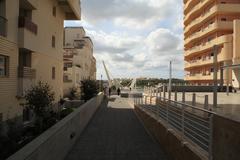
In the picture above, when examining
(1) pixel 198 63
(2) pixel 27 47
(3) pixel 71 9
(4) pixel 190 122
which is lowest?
(4) pixel 190 122

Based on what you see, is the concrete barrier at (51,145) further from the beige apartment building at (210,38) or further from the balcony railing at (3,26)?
the beige apartment building at (210,38)

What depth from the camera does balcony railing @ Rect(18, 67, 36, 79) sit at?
59.5 ft

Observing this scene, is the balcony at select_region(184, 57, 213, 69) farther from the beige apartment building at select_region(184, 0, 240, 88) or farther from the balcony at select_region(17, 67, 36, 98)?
the balcony at select_region(17, 67, 36, 98)

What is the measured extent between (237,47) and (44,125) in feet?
136

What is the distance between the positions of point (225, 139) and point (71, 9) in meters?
26.1

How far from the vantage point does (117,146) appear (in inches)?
481

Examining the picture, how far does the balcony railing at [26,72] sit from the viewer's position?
59.5 ft

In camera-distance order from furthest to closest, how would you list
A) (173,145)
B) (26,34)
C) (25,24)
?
1. (26,34)
2. (25,24)
3. (173,145)

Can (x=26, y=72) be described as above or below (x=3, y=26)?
below

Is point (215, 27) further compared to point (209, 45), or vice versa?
point (209, 45)

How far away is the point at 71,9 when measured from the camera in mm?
30438

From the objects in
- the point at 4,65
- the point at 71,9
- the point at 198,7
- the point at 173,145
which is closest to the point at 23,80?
the point at 4,65

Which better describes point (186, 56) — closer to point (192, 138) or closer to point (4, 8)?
point (4, 8)

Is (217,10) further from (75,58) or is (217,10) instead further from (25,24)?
(25,24)
